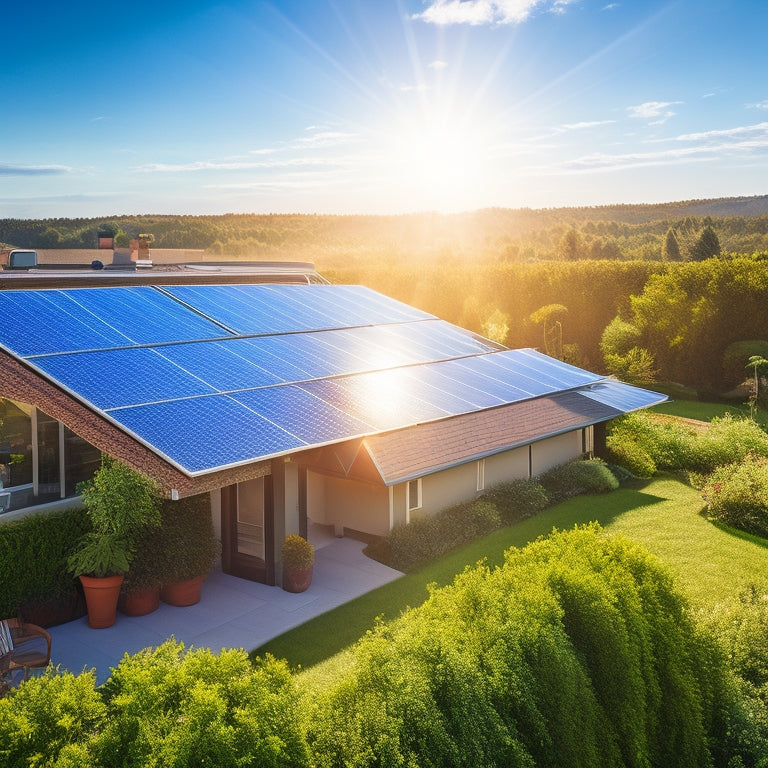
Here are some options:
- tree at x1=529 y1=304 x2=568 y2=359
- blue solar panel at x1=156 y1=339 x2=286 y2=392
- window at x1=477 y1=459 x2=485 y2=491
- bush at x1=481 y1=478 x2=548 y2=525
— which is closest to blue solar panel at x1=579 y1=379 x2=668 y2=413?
bush at x1=481 y1=478 x2=548 y2=525

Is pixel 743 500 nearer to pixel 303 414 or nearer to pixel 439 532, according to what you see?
pixel 439 532

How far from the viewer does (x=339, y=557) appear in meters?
17.3

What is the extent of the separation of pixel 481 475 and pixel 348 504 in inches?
148

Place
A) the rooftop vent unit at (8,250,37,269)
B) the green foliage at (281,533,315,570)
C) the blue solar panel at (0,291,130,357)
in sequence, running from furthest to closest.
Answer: the rooftop vent unit at (8,250,37,269)
the blue solar panel at (0,291,130,357)
the green foliage at (281,533,315,570)

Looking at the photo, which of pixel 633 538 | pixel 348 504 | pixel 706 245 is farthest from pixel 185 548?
pixel 706 245

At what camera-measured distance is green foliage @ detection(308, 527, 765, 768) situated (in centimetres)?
785

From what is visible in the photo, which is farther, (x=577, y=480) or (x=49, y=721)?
(x=577, y=480)

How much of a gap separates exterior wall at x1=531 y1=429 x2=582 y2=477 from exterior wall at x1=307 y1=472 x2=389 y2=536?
5.78 meters

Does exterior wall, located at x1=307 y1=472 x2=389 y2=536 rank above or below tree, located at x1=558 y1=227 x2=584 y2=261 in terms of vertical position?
below

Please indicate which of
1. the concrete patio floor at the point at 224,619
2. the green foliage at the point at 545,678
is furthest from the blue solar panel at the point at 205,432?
the green foliage at the point at 545,678

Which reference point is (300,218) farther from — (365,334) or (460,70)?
(365,334)

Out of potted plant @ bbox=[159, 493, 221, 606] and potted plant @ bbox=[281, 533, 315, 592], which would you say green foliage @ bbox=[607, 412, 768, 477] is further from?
potted plant @ bbox=[159, 493, 221, 606]

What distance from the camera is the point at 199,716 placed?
688 cm

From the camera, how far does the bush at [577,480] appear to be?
71.5 feet
